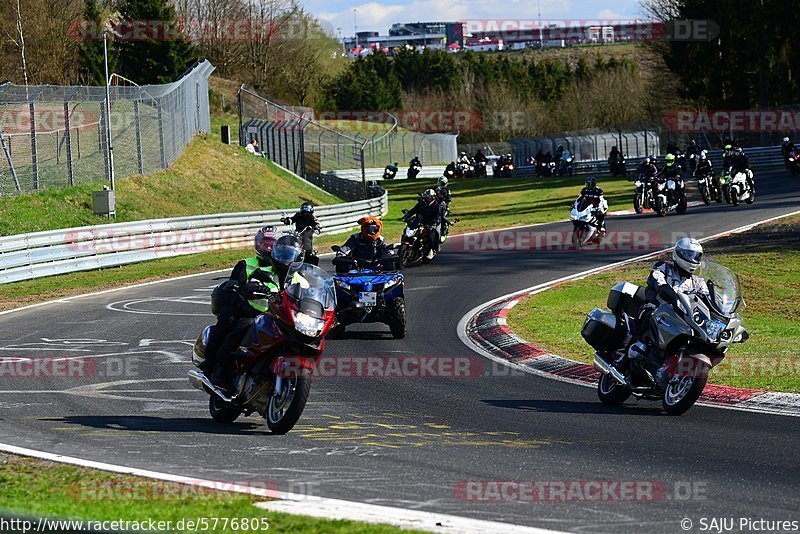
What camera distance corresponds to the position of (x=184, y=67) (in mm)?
65875

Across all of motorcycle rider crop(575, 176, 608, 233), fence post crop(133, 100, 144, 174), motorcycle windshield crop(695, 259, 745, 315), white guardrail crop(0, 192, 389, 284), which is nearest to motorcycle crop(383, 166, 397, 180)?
fence post crop(133, 100, 144, 174)

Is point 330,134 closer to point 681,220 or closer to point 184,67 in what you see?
point 184,67

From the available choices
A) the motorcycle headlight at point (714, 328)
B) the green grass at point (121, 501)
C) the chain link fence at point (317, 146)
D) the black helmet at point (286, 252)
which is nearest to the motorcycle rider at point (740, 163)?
the chain link fence at point (317, 146)

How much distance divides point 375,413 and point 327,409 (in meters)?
0.49

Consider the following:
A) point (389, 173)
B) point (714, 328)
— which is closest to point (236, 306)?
point (714, 328)

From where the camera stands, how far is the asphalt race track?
22.5 feet

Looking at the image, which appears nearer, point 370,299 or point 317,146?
point 370,299

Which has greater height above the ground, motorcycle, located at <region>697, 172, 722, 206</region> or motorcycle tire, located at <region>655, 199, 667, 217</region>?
motorcycle, located at <region>697, 172, 722, 206</region>

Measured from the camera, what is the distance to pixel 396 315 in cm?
1523

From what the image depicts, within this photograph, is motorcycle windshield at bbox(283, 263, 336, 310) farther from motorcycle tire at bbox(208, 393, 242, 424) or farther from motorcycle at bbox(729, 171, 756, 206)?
motorcycle at bbox(729, 171, 756, 206)

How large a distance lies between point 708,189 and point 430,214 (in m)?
14.8

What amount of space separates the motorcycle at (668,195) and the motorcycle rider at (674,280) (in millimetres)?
22896

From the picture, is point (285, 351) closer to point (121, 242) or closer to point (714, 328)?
point (714, 328)

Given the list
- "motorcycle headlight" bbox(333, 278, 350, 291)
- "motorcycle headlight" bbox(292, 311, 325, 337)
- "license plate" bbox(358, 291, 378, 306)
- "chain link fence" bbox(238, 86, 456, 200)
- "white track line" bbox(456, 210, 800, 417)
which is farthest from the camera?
"chain link fence" bbox(238, 86, 456, 200)
